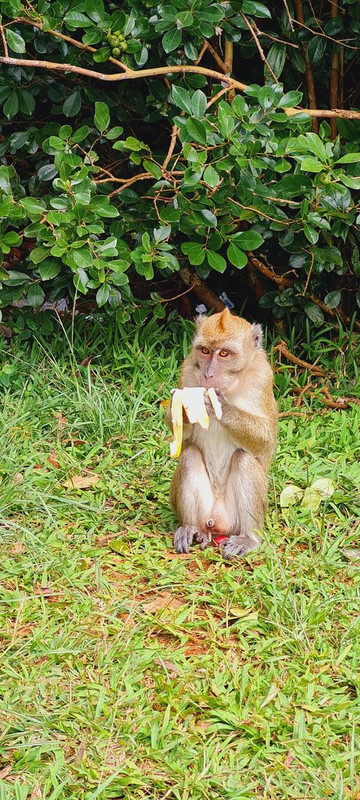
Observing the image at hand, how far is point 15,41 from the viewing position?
5812 millimetres

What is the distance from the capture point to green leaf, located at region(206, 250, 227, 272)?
6.22 metres

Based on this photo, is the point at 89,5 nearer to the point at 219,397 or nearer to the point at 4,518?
the point at 219,397

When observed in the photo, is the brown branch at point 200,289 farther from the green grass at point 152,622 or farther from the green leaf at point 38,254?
the green leaf at point 38,254

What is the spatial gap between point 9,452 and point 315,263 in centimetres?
244

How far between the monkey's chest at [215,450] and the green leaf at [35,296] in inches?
74.8

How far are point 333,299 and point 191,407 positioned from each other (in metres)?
2.57

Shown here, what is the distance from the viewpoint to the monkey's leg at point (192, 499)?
16.8 ft

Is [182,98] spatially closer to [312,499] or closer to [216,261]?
[216,261]

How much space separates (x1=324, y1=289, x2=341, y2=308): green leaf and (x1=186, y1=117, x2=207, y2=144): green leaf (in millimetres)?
1797

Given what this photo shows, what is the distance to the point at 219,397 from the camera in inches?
194

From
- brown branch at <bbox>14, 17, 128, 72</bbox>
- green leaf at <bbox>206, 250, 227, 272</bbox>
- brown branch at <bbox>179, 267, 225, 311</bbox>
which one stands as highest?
brown branch at <bbox>14, 17, 128, 72</bbox>

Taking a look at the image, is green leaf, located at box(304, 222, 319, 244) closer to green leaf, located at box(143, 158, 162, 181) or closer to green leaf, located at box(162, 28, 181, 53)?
green leaf, located at box(143, 158, 162, 181)

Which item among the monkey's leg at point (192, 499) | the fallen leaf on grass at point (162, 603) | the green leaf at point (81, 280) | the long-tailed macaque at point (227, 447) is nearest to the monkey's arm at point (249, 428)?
the long-tailed macaque at point (227, 447)

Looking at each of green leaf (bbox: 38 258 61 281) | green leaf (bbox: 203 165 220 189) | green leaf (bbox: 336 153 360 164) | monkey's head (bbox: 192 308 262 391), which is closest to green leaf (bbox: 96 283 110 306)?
green leaf (bbox: 38 258 61 281)
